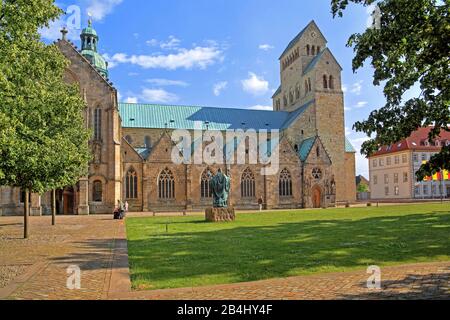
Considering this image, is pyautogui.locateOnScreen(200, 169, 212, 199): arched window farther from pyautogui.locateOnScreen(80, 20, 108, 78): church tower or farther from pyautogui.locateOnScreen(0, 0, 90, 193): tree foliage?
pyautogui.locateOnScreen(0, 0, 90, 193): tree foliage

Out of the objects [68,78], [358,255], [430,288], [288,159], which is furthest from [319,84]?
[430,288]

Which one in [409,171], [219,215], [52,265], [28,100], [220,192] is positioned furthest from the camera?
[409,171]

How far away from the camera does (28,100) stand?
574 inches

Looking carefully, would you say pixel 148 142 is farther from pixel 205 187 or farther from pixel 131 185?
pixel 205 187

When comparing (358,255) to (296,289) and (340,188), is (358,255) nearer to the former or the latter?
(296,289)

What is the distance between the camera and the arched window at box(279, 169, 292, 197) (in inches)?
2160

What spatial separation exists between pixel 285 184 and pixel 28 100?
43874 mm

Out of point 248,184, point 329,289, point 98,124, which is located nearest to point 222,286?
point 329,289

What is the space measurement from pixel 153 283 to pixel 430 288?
571cm

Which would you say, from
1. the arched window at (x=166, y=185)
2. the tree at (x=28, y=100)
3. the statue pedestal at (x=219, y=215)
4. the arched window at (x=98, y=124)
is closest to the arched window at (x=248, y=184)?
the arched window at (x=166, y=185)

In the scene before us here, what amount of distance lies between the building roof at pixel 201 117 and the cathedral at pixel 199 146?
154 mm

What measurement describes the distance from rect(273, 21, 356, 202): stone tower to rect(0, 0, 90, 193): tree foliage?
45651 millimetres

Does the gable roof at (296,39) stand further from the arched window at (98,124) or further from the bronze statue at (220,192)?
the bronze statue at (220,192)

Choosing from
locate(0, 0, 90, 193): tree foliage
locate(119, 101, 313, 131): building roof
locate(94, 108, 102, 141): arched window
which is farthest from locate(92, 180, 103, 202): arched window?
locate(0, 0, 90, 193): tree foliage
